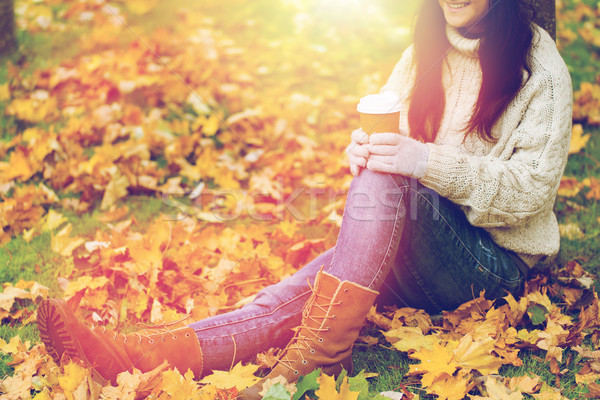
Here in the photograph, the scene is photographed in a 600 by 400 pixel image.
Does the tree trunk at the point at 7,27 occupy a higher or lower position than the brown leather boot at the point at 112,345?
higher

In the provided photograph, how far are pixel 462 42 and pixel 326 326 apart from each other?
1.12 metres

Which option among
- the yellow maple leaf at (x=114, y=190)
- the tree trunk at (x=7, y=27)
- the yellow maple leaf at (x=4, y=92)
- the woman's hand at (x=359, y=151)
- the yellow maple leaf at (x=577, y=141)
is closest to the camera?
the woman's hand at (x=359, y=151)

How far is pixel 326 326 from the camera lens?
1682 mm

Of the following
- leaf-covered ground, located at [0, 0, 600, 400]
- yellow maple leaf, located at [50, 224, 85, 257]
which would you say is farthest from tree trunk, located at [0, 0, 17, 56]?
yellow maple leaf, located at [50, 224, 85, 257]

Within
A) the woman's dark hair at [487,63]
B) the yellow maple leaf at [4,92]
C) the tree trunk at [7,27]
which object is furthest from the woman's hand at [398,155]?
the tree trunk at [7,27]

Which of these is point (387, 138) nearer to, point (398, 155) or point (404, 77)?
point (398, 155)

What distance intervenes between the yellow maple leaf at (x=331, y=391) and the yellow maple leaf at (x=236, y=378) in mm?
255

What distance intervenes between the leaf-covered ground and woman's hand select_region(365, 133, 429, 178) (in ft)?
1.95

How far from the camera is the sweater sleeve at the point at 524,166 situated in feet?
5.50

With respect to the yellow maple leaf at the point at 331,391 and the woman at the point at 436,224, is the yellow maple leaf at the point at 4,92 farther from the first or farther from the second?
the yellow maple leaf at the point at 331,391

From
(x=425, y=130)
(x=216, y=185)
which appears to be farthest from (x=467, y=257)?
(x=216, y=185)

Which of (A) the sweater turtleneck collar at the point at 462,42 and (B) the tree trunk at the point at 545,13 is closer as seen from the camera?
(A) the sweater turtleneck collar at the point at 462,42

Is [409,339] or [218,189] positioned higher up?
[409,339]

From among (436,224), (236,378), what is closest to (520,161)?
(436,224)
